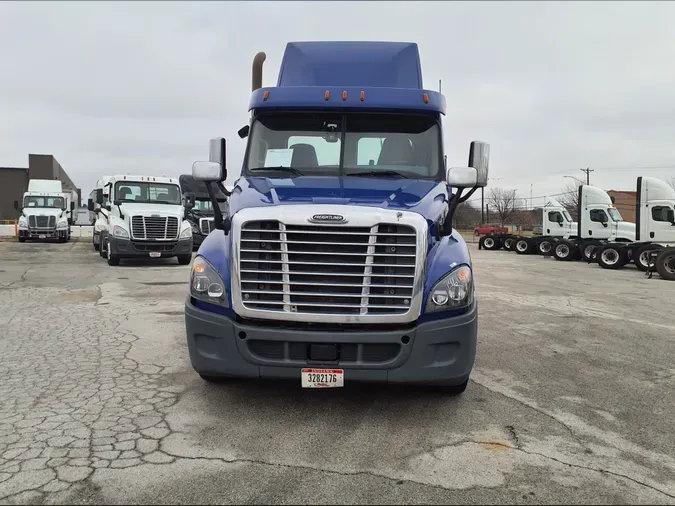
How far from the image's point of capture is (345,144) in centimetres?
527

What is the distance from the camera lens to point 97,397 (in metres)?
4.51

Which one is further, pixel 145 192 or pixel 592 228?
pixel 592 228

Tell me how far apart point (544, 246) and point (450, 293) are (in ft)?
84.9

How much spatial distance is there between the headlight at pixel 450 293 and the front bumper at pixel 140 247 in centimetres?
1301

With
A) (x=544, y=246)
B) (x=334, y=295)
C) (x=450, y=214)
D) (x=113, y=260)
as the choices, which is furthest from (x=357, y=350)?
(x=544, y=246)

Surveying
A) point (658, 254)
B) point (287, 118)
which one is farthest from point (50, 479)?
point (658, 254)

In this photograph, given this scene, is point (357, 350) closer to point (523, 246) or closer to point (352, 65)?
point (352, 65)

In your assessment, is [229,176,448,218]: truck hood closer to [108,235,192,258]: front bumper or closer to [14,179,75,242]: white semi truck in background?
[108,235,192,258]: front bumper

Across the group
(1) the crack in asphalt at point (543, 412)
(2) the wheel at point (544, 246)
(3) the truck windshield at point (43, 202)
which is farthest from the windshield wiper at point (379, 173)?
(3) the truck windshield at point (43, 202)

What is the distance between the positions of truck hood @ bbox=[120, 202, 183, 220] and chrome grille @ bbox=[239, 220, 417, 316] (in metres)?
12.4

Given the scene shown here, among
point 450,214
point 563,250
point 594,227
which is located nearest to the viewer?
point 450,214

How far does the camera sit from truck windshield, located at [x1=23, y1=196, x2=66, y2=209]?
27.9 meters

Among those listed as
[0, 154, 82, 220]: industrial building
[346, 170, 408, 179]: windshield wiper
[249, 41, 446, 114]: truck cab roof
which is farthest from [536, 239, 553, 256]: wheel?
[0, 154, 82, 220]: industrial building

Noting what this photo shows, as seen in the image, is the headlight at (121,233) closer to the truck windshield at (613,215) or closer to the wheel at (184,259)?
the wheel at (184,259)
